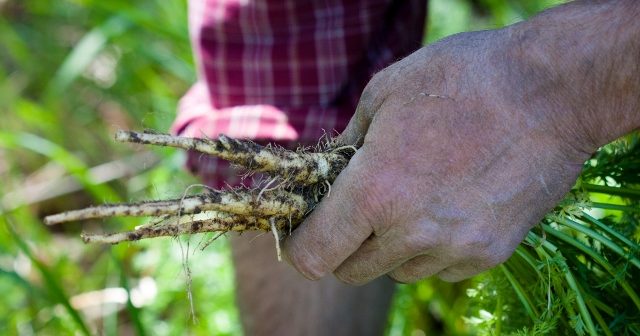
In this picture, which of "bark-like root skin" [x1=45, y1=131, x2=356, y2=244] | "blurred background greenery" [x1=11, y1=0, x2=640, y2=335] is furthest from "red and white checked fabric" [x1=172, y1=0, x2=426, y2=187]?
"bark-like root skin" [x1=45, y1=131, x2=356, y2=244]

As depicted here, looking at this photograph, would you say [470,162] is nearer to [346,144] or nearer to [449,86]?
[449,86]

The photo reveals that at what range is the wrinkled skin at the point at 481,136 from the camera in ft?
3.57

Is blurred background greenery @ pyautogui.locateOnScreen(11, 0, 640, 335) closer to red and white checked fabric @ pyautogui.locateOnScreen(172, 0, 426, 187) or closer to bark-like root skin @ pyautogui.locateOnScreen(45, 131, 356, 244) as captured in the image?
red and white checked fabric @ pyautogui.locateOnScreen(172, 0, 426, 187)

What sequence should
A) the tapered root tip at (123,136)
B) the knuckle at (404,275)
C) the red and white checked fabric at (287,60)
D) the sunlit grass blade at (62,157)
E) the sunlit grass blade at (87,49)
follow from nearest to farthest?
the tapered root tip at (123,136)
the knuckle at (404,275)
the red and white checked fabric at (287,60)
the sunlit grass blade at (62,157)
the sunlit grass blade at (87,49)

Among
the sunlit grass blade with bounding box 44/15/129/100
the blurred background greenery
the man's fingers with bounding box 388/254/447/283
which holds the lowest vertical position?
the blurred background greenery

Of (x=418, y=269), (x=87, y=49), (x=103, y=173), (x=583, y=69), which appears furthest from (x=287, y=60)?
(x=103, y=173)

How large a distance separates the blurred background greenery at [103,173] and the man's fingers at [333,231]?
57 cm

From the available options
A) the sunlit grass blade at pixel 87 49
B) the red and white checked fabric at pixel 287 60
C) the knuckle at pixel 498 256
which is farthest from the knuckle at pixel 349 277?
the sunlit grass blade at pixel 87 49

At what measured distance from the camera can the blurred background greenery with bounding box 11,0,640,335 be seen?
7.68 feet

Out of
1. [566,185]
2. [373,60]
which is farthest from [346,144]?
[373,60]

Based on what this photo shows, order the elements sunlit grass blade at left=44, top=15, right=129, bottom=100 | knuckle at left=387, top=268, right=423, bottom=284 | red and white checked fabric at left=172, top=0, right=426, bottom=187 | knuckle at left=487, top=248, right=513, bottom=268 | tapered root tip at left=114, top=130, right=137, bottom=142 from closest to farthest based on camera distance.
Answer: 1. tapered root tip at left=114, top=130, right=137, bottom=142
2. knuckle at left=487, top=248, right=513, bottom=268
3. knuckle at left=387, top=268, right=423, bottom=284
4. red and white checked fabric at left=172, top=0, right=426, bottom=187
5. sunlit grass blade at left=44, top=15, right=129, bottom=100

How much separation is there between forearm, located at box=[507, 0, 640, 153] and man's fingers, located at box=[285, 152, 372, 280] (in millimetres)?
286

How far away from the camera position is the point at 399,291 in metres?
2.38

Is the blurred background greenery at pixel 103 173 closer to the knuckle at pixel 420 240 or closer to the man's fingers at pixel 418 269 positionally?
the man's fingers at pixel 418 269
